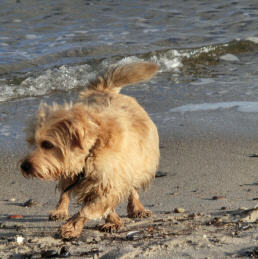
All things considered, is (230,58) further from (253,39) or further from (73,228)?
(73,228)

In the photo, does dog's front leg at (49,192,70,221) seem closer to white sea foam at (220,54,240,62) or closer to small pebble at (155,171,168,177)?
small pebble at (155,171,168,177)

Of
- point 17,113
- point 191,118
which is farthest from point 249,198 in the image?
point 17,113

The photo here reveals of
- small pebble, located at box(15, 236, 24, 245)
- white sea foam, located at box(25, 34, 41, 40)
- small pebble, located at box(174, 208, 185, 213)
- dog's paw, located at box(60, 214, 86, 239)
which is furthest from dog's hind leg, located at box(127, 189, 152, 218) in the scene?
white sea foam, located at box(25, 34, 41, 40)

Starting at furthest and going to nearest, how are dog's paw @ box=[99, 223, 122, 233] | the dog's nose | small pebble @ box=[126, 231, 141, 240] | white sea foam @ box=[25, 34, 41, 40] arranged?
white sea foam @ box=[25, 34, 41, 40]
dog's paw @ box=[99, 223, 122, 233]
small pebble @ box=[126, 231, 141, 240]
the dog's nose

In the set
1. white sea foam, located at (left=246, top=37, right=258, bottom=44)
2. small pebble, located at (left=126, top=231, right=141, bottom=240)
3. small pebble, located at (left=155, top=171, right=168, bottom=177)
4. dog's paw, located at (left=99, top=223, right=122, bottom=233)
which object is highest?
white sea foam, located at (left=246, top=37, right=258, bottom=44)

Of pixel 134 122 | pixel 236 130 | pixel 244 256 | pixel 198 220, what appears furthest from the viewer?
pixel 236 130

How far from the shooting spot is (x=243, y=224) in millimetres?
4059

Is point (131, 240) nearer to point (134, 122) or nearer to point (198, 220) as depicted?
point (198, 220)

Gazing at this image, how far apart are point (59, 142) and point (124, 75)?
1621 mm

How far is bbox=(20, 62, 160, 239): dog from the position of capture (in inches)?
157

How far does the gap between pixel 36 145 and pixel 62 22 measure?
962cm

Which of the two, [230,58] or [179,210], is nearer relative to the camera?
[179,210]

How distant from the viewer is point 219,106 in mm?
7863

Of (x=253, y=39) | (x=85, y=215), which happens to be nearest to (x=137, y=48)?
(x=253, y=39)
